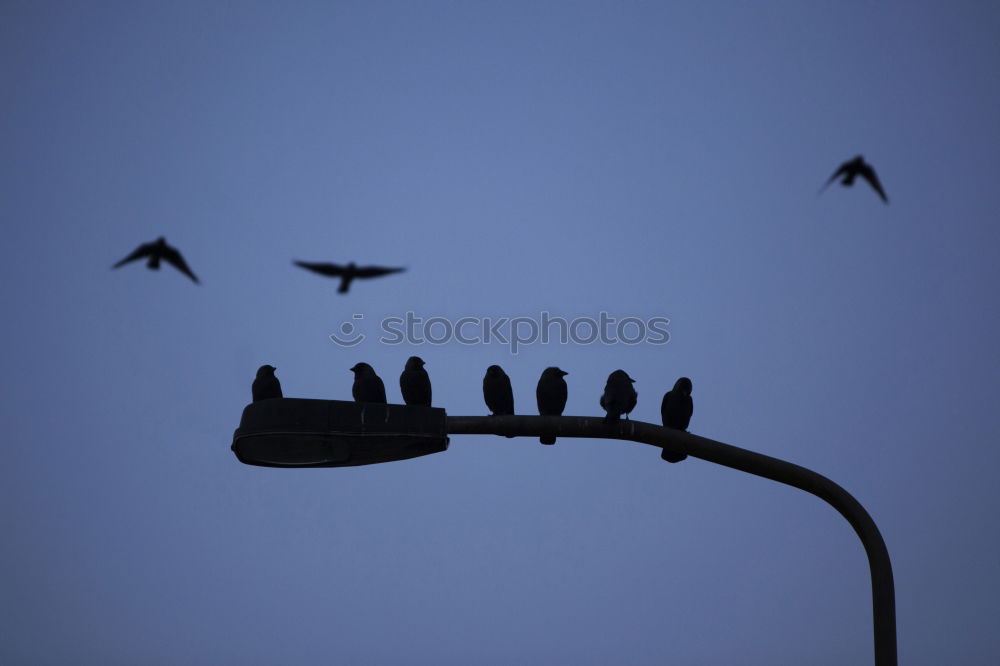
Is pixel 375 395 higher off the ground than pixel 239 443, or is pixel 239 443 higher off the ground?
pixel 375 395

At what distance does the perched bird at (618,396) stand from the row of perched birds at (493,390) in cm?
11

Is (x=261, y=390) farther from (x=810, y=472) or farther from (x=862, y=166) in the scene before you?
(x=862, y=166)

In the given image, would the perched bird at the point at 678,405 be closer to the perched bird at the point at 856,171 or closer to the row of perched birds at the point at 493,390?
the row of perched birds at the point at 493,390

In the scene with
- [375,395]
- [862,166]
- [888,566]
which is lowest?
[888,566]

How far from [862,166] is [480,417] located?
8729 millimetres

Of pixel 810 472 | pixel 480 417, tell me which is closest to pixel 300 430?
pixel 480 417

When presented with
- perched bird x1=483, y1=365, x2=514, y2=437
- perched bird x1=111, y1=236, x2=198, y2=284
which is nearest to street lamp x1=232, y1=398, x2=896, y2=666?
perched bird x1=483, y1=365, x2=514, y2=437

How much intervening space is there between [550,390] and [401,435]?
3.40m

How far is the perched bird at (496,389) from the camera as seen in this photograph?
8759 millimetres

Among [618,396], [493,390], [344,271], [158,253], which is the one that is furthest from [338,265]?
[618,396]

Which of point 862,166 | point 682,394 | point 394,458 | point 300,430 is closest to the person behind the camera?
point 300,430

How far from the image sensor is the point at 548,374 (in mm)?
8555

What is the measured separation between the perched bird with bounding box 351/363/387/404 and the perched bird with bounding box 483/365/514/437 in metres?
0.98

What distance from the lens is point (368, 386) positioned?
25.5 ft
